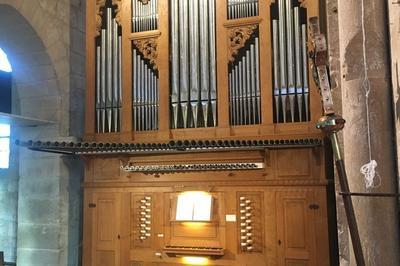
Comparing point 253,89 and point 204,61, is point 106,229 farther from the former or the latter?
point 253,89

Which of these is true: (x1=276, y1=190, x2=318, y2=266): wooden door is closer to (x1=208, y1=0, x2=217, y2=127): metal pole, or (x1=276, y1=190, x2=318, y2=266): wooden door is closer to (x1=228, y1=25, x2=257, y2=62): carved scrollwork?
(x1=208, y1=0, x2=217, y2=127): metal pole

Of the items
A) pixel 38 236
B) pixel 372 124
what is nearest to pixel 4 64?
pixel 38 236

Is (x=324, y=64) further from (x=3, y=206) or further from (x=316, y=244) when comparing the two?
(x=3, y=206)

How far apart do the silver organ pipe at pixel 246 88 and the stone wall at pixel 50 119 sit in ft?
9.15

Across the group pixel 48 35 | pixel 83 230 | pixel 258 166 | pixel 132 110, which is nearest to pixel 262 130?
pixel 258 166

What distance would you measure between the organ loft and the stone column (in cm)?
316

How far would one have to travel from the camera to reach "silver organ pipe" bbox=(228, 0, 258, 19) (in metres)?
6.79

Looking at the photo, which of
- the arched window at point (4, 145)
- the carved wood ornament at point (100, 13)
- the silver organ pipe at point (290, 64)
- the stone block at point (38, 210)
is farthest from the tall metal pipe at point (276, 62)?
the arched window at point (4, 145)

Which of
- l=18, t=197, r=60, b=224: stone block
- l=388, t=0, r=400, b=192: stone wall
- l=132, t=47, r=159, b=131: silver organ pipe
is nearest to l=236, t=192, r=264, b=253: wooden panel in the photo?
l=132, t=47, r=159, b=131: silver organ pipe

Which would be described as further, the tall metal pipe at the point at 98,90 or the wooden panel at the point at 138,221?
the tall metal pipe at the point at 98,90

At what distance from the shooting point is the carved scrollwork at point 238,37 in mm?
6762

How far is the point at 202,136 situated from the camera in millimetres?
6789

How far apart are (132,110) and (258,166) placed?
214 cm

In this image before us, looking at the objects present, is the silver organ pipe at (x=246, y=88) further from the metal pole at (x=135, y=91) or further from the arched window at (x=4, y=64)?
the arched window at (x=4, y=64)
